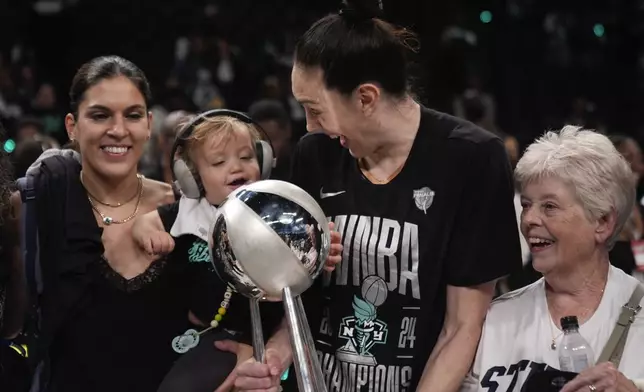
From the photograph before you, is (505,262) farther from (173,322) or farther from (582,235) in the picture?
(173,322)

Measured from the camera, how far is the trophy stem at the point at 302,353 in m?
1.71

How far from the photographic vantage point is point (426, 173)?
2.46 meters

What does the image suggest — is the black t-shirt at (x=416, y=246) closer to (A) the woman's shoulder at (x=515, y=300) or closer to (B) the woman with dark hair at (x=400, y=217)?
(B) the woman with dark hair at (x=400, y=217)

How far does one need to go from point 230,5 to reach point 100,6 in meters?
1.58

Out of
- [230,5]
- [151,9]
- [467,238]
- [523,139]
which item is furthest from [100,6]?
[467,238]

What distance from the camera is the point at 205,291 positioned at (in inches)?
112

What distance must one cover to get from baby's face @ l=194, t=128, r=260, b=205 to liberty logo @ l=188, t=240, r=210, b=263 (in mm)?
130

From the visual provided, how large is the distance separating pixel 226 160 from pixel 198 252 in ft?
0.90

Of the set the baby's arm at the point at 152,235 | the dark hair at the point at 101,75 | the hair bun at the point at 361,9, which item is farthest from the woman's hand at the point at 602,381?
the dark hair at the point at 101,75

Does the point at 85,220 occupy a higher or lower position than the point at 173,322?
higher

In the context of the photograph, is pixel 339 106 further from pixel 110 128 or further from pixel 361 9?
pixel 110 128

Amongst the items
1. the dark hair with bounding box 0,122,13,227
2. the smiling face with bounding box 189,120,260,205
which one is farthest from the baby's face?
the dark hair with bounding box 0,122,13,227

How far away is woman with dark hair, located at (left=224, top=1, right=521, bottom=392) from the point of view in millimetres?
2424

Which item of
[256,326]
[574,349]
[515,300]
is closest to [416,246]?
[515,300]
